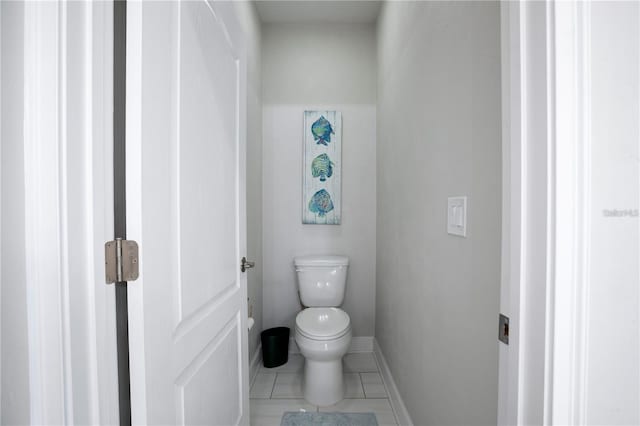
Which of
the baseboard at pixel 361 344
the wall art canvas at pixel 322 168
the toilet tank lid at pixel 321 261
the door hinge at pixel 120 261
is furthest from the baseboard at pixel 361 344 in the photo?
the door hinge at pixel 120 261

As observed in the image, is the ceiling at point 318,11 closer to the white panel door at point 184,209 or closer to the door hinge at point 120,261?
the white panel door at point 184,209

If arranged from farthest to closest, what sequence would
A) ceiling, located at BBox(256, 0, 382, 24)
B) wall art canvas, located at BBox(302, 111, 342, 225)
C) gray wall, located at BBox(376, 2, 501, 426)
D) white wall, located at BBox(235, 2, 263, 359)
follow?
wall art canvas, located at BBox(302, 111, 342, 225) < ceiling, located at BBox(256, 0, 382, 24) < white wall, located at BBox(235, 2, 263, 359) < gray wall, located at BBox(376, 2, 501, 426)

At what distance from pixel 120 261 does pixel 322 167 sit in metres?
1.78

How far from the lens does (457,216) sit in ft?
2.99

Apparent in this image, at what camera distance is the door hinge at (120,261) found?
55cm

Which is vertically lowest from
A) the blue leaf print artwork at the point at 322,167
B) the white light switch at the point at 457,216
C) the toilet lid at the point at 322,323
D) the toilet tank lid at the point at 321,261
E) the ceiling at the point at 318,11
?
the toilet lid at the point at 322,323

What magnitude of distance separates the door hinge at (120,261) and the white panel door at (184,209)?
18mm

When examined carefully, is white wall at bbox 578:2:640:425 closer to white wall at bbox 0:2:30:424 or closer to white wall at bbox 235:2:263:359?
white wall at bbox 0:2:30:424

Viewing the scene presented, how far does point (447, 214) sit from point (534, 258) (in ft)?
1.84

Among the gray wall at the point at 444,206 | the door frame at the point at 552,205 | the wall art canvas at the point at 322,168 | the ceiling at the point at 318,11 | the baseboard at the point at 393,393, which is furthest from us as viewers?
the wall art canvas at the point at 322,168

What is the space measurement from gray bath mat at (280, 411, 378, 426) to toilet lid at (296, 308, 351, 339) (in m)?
0.41

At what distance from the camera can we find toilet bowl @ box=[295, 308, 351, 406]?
161cm

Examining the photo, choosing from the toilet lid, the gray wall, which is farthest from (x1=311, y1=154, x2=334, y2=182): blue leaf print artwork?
the toilet lid

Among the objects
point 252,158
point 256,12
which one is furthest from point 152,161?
point 256,12
